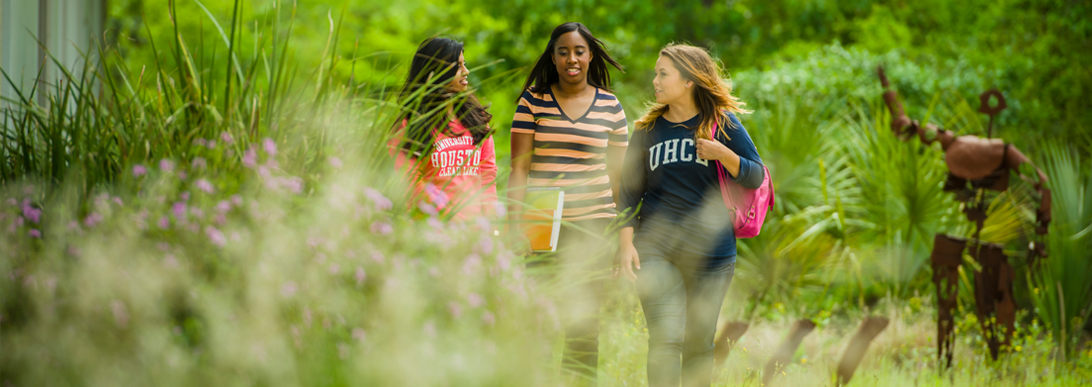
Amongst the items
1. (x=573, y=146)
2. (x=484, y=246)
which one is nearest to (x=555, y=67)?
(x=573, y=146)

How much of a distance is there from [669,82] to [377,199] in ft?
4.62

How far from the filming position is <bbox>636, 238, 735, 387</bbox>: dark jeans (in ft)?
9.94

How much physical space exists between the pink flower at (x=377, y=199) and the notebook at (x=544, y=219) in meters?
0.75

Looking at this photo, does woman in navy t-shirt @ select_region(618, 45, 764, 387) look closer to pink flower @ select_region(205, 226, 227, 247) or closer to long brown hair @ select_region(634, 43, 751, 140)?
long brown hair @ select_region(634, 43, 751, 140)

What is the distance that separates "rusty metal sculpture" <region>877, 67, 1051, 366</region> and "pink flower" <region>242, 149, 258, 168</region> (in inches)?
147

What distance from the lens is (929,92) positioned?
333 inches

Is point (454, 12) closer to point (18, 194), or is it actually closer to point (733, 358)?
point (733, 358)

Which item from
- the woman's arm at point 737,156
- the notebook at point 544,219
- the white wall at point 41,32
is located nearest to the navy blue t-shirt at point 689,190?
the woman's arm at point 737,156

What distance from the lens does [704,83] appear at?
311 centimetres

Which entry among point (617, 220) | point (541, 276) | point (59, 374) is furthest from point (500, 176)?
point (59, 374)

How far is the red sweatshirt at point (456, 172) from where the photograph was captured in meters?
2.56

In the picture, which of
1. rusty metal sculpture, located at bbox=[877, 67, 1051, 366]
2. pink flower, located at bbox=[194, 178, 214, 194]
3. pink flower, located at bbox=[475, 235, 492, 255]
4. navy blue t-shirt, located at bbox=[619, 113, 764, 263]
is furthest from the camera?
rusty metal sculpture, located at bbox=[877, 67, 1051, 366]

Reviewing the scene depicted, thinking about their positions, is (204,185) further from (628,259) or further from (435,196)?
(628,259)

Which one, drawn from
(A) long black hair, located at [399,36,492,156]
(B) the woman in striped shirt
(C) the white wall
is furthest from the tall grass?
(C) the white wall
